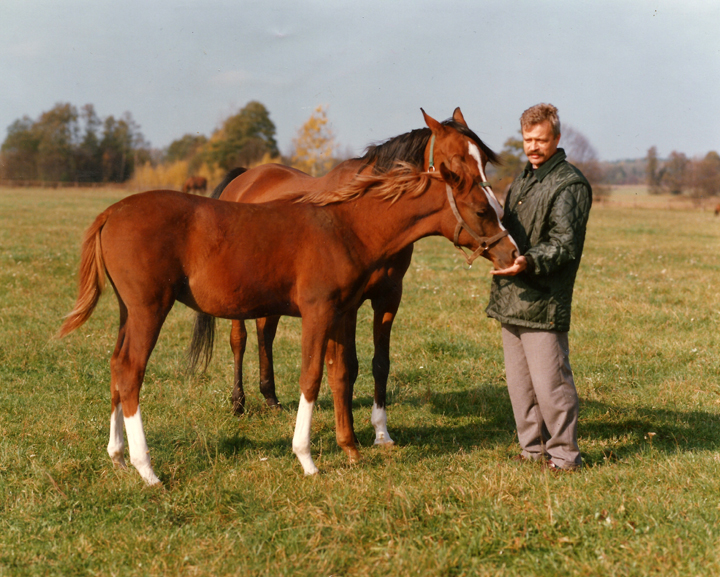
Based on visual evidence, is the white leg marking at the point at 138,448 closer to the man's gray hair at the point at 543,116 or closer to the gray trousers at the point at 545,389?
the gray trousers at the point at 545,389

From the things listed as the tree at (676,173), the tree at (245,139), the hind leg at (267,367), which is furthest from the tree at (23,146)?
the tree at (676,173)

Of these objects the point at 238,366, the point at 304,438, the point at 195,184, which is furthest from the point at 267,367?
the point at 195,184

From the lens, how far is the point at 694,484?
348cm

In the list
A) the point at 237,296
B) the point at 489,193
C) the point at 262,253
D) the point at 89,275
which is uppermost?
the point at 489,193

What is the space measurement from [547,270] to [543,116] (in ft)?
3.27

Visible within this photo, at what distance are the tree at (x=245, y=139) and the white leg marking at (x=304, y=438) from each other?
4434 cm

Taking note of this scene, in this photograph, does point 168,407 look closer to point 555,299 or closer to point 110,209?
point 110,209

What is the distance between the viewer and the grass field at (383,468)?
279cm

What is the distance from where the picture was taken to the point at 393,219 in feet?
12.3

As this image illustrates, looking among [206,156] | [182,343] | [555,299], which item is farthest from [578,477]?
[206,156]

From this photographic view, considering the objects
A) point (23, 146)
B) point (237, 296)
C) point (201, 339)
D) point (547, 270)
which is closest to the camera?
point (547, 270)

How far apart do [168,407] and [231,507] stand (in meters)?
1.91

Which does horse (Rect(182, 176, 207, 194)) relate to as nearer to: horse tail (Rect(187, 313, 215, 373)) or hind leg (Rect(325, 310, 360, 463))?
horse tail (Rect(187, 313, 215, 373))

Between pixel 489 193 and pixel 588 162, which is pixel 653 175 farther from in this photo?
pixel 489 193
